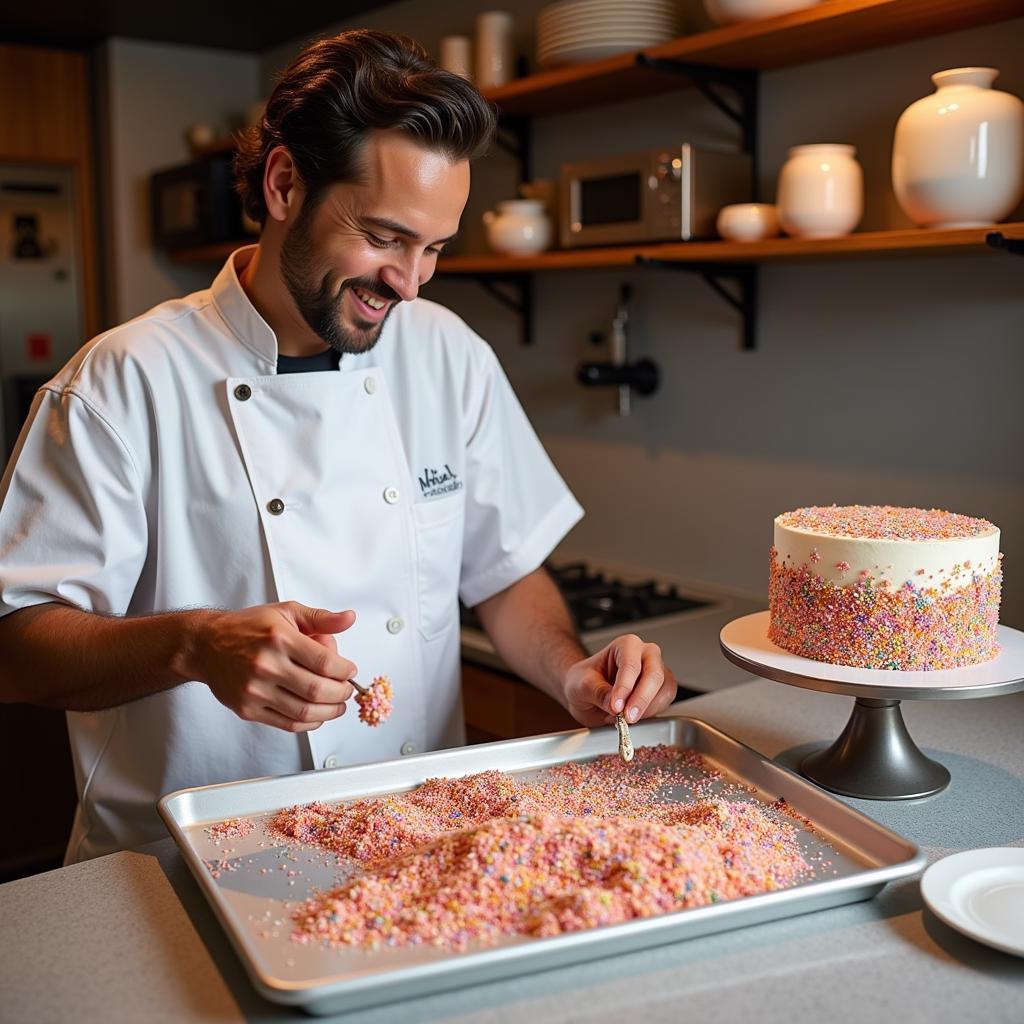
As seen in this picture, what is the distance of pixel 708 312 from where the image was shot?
2477mm

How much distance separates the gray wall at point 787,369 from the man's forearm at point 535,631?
798mm

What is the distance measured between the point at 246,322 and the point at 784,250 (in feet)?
3.05

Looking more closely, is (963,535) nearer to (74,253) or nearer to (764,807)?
(764,807)

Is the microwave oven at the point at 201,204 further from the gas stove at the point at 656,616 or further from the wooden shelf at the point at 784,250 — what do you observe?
the gas stove at the point at 656,616

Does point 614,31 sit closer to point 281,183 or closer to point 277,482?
point 281,183

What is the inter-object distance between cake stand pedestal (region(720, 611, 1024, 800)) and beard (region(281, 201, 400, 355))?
602 millimetres

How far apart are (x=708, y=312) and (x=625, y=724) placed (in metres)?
1.38

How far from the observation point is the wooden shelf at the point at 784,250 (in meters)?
1.70

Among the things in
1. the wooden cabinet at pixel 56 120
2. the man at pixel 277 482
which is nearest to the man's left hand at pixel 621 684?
the man at pixel 277 482

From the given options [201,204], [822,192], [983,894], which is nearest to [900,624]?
[983,894]

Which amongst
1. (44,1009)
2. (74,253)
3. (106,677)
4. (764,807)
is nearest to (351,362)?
(106,677)

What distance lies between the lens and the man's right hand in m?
1.08

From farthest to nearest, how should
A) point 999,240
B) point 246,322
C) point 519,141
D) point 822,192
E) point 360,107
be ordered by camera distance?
point 519,141, point 822,192, point 999,240, point 246,322, point 360,107

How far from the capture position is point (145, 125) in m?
3.81
